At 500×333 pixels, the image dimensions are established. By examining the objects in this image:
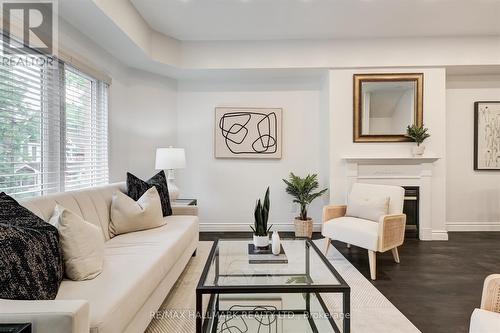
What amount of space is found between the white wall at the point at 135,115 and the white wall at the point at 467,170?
4.39 metres

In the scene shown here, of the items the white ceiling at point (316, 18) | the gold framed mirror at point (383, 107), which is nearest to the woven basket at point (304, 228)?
the gold framed mirror at point (383, 107)

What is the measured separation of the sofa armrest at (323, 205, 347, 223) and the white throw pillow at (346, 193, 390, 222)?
7 cm

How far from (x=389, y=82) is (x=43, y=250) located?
14.0 ft

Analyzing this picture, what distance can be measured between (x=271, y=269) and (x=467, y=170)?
415 cm

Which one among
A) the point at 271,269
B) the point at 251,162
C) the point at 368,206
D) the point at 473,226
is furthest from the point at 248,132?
the point at 473,226

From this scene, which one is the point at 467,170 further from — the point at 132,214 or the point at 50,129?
the point at 50,129

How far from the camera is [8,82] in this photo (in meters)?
2.07

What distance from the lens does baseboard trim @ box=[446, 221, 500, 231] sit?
426cm

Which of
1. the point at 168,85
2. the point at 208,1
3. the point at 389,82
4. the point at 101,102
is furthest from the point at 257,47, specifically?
the point at 101,102

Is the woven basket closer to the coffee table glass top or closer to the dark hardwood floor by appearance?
the dark hardwood floor

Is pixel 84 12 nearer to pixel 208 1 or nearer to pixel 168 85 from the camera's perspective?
pixel 208 1

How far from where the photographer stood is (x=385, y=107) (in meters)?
3.95

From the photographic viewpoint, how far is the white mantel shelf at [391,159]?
383 centimetres

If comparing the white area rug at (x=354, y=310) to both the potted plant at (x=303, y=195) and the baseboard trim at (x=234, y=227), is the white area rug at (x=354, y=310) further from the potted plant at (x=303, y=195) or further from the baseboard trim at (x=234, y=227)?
the baseboard trim at (x=234, y=227)
